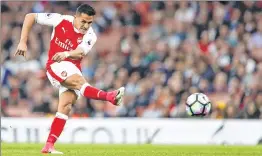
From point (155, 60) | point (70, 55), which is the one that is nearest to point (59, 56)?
point (70, 55)

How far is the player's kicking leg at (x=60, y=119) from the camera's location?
418 inches

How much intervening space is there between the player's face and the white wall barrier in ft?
21.4

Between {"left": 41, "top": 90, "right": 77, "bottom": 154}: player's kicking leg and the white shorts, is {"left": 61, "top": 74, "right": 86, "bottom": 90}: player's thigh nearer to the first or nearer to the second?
the white shorts

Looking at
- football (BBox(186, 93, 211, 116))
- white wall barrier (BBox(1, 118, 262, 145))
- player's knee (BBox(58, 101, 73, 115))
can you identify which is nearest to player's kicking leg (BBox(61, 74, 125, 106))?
player's knee (BBox(58, 101, 73, 115))

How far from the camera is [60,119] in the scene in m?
10.7

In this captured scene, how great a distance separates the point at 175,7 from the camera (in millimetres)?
22172

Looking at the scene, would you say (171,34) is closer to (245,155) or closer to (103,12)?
(103,12)

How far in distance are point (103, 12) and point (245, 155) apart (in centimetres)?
1170

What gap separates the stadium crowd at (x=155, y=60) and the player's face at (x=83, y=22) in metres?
7.87

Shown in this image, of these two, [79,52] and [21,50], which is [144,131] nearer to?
[79,52]

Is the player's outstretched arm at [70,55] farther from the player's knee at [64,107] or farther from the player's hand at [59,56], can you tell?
the player's knee at [64,107]

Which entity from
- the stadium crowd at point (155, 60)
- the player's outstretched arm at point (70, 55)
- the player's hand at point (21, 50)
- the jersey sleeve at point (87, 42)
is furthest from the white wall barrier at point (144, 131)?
the player's hand at point (21, 50)

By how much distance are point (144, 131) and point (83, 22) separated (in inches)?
274

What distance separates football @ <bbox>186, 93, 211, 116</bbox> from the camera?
41.8 feet
